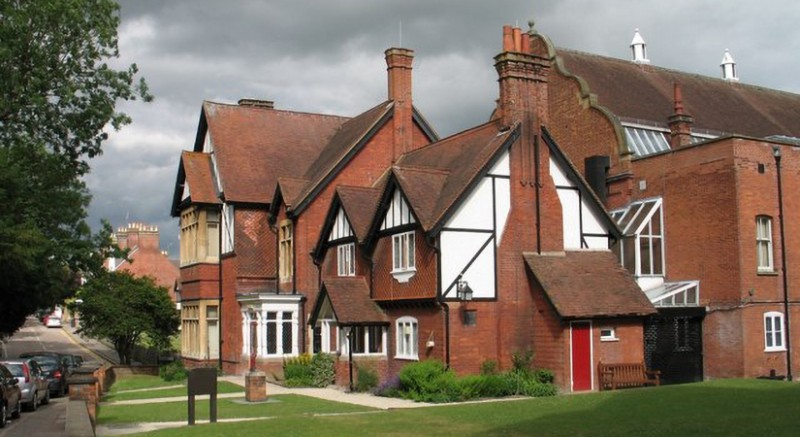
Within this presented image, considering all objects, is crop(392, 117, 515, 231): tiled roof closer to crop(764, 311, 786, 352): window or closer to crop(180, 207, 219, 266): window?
crop(764, 311, 786, 352): window

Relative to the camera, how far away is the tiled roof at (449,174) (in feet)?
86.8

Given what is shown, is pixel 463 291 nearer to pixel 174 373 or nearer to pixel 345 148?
pixel 345 148

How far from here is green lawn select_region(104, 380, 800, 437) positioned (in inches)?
573

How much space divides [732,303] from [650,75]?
655 inches

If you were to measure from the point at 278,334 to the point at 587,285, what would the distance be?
12.9 m

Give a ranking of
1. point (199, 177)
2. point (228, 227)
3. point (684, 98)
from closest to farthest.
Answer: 1. point (228, 227)
2. point (199, 177)
3. point (684, 98)

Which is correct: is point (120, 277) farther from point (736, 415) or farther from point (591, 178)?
point (736, 415)

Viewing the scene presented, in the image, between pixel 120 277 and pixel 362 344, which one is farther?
pixel 120 277

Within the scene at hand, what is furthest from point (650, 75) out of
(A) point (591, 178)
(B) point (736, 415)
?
(B) point (736, 415)

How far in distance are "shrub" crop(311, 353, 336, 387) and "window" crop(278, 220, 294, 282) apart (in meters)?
5.34

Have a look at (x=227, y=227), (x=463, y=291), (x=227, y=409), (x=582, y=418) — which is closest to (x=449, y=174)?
(x=463, y=291)

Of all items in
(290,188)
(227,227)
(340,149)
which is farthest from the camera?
(227,227)

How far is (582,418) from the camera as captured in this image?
16281 mm

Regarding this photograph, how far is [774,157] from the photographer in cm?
3044
